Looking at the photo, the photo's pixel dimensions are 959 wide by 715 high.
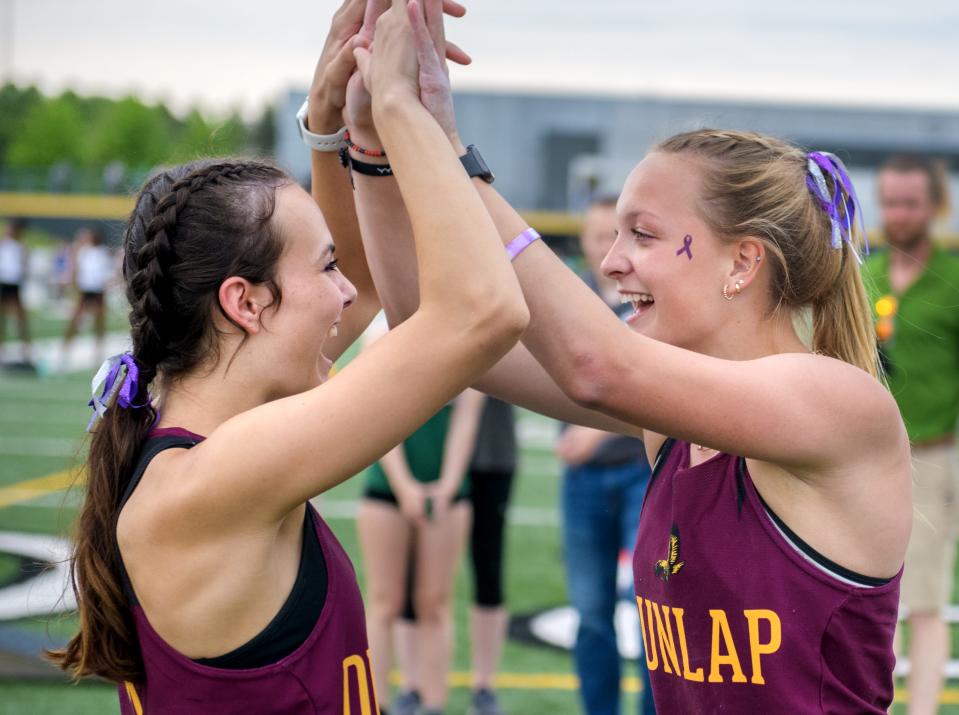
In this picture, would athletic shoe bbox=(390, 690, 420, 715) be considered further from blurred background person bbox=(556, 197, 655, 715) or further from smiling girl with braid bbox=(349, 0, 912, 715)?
smiling girl with braid bbox=(349, 0, 912, 715)

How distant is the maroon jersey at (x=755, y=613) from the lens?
2.07 metres

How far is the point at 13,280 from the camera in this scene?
21.6 meters

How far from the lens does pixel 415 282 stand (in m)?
2.31

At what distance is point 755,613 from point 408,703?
358 cm

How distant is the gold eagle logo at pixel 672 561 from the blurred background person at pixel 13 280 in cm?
1949

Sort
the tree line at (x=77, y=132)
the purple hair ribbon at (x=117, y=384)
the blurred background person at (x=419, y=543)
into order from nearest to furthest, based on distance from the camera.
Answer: the purple hair ribbon at (x=117, y=384) → the blurred background person at (x=419, y=543) → the tree line at (x=77, y=132)

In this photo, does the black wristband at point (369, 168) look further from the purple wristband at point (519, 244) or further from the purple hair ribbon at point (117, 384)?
the purple hair ribbon at point (117, 384)

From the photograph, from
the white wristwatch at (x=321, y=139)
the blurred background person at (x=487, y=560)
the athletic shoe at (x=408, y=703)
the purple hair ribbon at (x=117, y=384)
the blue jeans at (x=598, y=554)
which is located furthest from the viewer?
the blurred background person at (x=487, y=560)

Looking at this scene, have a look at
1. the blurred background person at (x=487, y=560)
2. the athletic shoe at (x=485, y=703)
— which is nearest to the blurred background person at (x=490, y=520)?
the blurred background person at (x=487, y=560)

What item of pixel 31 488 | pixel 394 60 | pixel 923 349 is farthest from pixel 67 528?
pixel 31 488

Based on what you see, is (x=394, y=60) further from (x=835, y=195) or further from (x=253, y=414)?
(x=835, y=195)

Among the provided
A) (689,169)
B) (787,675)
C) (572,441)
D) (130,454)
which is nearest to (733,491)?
(787,675)

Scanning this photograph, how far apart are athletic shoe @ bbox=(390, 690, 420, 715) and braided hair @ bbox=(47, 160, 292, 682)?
347cm

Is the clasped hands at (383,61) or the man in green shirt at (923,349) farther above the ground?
the clasped hands at (383,61)
